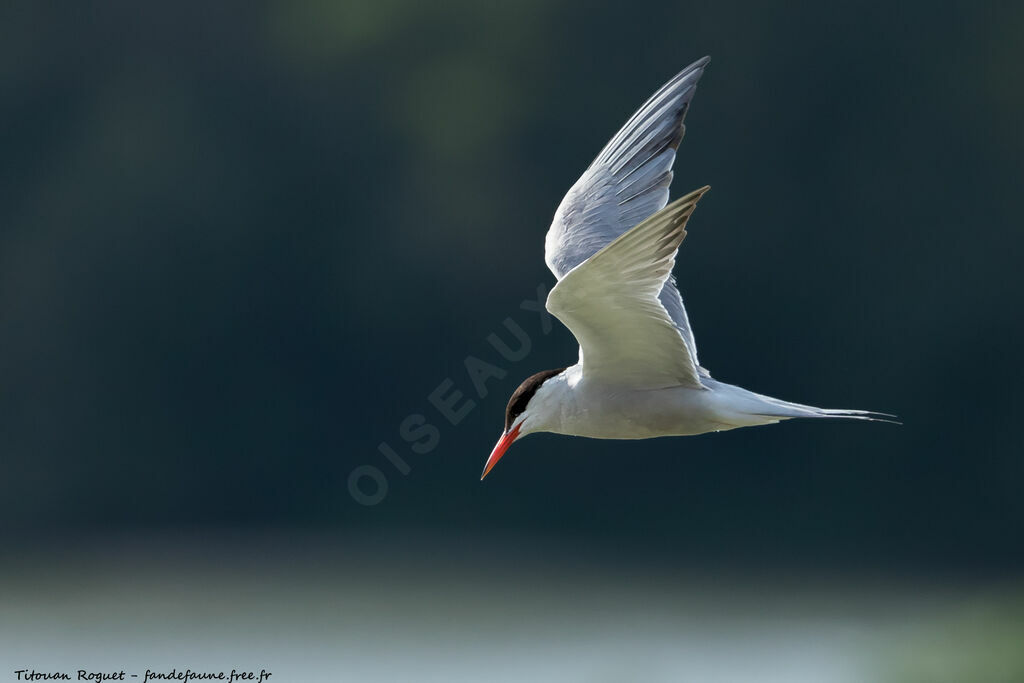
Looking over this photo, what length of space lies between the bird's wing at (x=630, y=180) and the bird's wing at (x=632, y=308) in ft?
2.55

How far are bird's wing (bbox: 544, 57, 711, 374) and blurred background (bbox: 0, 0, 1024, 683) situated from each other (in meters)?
6.71

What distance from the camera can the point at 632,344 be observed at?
3418mm

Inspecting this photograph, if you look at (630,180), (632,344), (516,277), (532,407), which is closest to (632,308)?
(632,344)

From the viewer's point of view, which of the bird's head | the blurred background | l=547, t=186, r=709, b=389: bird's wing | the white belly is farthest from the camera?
the blurred background

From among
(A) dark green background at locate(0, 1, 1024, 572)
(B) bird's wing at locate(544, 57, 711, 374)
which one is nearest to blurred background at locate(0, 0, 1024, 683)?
(A) dark green background at locate(0, 1, 1024, 572)

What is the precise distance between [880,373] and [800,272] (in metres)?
1.01

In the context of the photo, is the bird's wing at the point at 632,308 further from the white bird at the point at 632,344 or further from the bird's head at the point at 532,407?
the bird's head at the point at 532,407

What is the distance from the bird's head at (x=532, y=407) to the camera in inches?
144

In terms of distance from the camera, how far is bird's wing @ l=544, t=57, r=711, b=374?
4.29 metres

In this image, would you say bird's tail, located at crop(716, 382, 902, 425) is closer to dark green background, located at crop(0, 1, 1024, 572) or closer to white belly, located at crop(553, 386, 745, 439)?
white belly, located at crop(553, 386, 745, 439)

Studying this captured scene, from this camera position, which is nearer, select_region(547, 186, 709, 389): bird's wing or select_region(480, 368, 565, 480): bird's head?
select_region(547, 186, 709, 389): bird's wing

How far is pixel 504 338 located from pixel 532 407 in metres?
8.24

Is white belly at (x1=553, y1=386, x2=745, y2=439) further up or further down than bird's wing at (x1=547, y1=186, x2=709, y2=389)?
further down

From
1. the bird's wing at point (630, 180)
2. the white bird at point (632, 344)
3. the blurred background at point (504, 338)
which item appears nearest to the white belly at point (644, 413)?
the white bird at point (632, 344)
